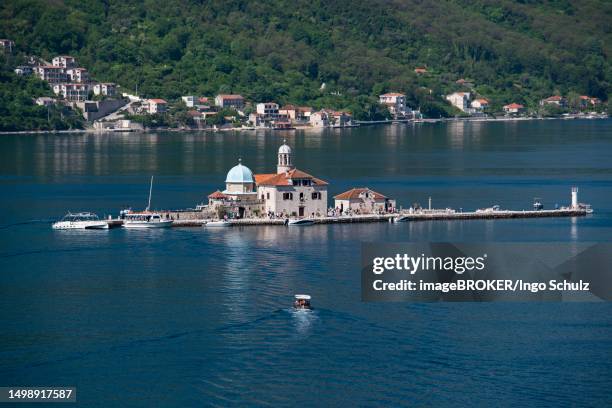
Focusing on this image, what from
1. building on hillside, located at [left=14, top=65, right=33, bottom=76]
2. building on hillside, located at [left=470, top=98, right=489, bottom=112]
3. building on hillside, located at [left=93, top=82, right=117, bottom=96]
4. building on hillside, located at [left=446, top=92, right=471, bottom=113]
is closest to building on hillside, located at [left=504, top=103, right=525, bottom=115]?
building on hillside, located at [left=470, top=98, right=489, bottom=112]

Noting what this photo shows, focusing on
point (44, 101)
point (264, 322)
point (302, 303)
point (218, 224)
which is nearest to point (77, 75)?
point (44, 101)

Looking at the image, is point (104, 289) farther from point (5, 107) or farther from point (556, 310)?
point (5, 107)

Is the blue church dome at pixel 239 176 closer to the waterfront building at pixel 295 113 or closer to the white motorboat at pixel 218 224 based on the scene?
the white motorboat at pixel 218 224

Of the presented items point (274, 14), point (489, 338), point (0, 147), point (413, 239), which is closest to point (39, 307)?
point (489, 338)

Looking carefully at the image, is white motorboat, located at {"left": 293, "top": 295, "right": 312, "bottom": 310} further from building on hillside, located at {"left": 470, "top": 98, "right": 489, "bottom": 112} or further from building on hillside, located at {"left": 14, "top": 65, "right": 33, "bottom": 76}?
building on hillside, located at {"left": 470, "top": 98, "right": 489, "bottom": 112}

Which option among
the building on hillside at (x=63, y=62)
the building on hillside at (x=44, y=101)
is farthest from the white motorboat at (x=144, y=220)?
the building on hillside at (x=63, y=62)
